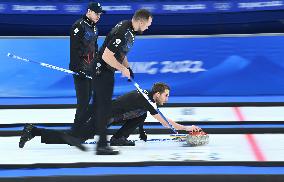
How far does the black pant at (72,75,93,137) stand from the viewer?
19.5 feet

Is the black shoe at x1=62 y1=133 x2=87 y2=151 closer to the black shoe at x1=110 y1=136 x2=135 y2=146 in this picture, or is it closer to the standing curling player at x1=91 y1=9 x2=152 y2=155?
the standing curling player at x1=91 y1=9 x2=152 y2=155

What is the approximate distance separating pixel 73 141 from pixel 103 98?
64 cm

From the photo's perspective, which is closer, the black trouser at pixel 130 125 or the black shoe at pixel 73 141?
the black shoe at pixel 73 141

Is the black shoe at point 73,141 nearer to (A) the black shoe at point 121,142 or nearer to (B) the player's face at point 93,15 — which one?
(A) the black shoe at point 121,142

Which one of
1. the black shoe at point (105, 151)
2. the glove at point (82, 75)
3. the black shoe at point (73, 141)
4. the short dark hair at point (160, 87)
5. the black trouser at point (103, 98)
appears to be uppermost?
the glove at point (82, 75)

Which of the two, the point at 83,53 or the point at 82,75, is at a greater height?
the point at 83,53

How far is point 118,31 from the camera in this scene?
548cm

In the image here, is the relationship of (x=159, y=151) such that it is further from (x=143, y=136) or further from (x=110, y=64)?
(x=110, y=64)

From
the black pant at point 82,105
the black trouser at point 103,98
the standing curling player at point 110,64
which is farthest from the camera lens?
the black pant at point 82,105

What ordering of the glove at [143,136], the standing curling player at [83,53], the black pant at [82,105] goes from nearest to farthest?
the black pant at [82,105] < the standing curling player at [83,53] < the glove at [143,136]

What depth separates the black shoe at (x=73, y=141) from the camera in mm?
5849

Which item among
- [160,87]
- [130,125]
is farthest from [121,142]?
[160,87]

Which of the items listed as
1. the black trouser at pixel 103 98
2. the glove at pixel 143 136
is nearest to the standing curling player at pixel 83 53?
the black trouser at pixel 103 98

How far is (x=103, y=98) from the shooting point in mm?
5551
